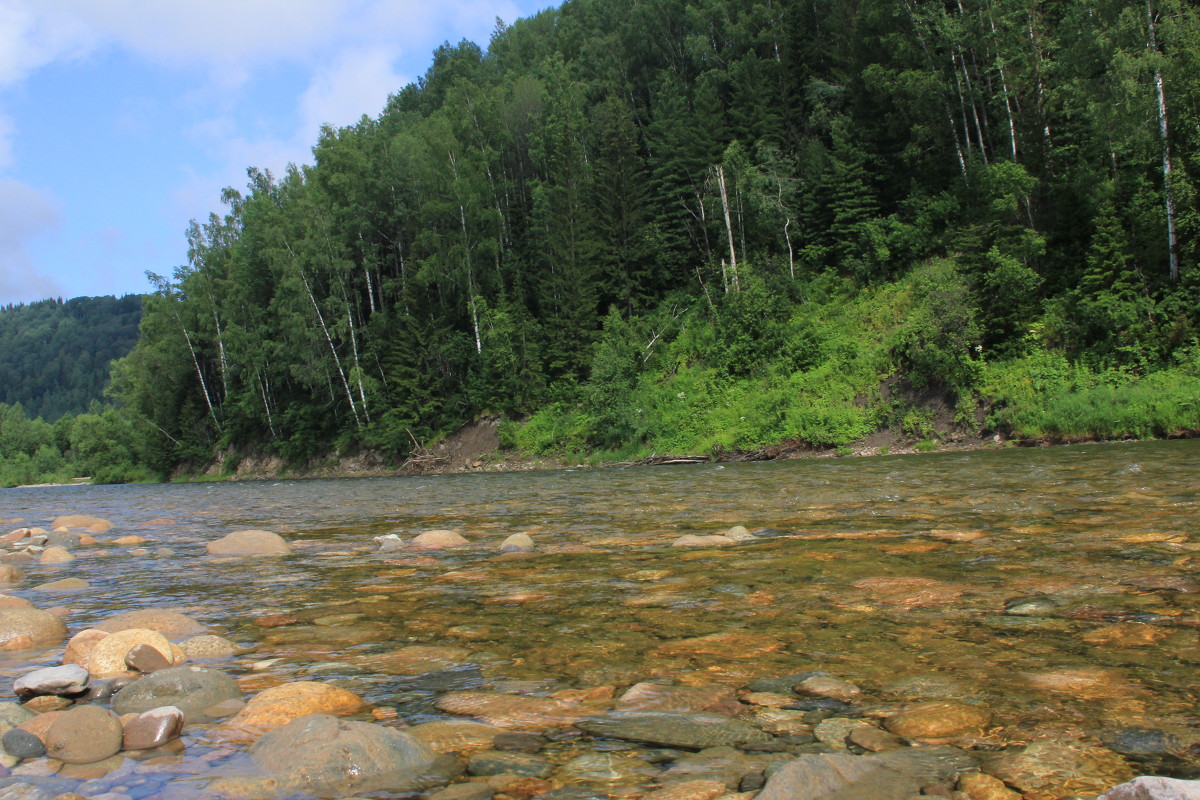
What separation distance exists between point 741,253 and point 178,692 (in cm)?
3653

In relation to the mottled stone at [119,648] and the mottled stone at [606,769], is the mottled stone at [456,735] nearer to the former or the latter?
the mottled stone at [606,769]

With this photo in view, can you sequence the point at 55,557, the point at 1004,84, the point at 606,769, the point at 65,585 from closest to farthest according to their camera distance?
the point at 606,769 < the point at 65,585 < the point at 55,557 < the point at 1004,84

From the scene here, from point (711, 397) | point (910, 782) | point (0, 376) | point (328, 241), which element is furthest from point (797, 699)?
point (0, 376)

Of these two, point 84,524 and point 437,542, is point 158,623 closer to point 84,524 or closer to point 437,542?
point 437,542

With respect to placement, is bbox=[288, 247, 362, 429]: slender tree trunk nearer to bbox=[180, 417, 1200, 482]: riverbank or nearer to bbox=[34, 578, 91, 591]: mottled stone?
bbox=[180, 417, 1200, 482]: riverbank

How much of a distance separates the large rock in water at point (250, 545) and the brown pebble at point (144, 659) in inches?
171

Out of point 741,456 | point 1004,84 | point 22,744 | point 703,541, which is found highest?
point 1004,84

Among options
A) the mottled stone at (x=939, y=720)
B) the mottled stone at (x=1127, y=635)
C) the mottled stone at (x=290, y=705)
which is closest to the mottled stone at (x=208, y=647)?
the mottled stone at (x=290, y=705)

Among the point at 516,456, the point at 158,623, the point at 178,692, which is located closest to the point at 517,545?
the point at 158,623

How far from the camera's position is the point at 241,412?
47750mm

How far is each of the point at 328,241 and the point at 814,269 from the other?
2610 cm

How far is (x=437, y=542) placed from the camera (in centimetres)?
787

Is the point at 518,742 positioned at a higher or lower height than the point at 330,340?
lower

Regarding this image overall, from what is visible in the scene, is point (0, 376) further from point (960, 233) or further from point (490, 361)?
point (960, 233)
